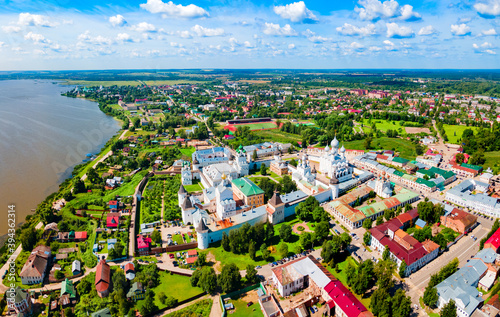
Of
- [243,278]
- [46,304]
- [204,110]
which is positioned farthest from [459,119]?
[46,304]

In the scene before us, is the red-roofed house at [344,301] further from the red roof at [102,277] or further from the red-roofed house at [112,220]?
the red-roofed house at [112,220]

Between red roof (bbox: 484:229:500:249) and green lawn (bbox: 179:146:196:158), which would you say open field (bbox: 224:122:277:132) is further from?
red roof (bbox: 484:229:500:249)

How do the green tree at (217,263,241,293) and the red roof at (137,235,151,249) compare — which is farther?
the red roof at (137,235,151,249)

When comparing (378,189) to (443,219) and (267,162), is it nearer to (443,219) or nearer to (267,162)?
(443,219)

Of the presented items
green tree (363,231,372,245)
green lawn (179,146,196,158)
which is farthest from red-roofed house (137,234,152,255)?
green lawn (179,146,196,158)

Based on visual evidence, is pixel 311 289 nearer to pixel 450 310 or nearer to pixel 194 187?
pixel 450 310

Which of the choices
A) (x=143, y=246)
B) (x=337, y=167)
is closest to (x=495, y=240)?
(x=337, y=167)

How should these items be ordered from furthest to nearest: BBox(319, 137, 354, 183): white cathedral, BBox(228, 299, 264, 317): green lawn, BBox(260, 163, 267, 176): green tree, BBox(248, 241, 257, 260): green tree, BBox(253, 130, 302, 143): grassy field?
1. BBox(253, 130, 302, 143): grassy field
2. BBox(260, 163, 267, 176): green tree
3. BBox(319, 137, 354, 183): white cathedral
4. BBox(248, 241, 257, 260): green tree
5. BBox(228, 299, 264, 317): green lawn
